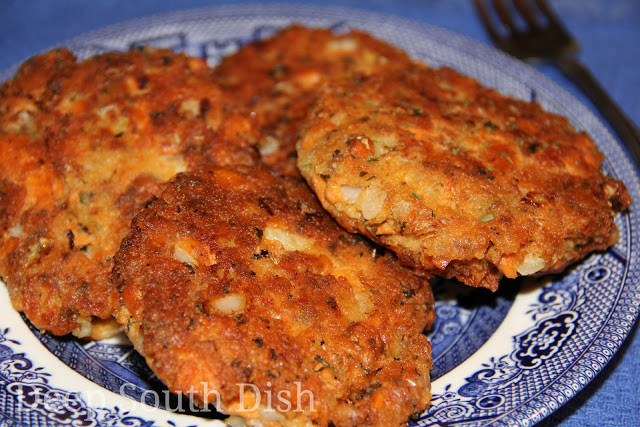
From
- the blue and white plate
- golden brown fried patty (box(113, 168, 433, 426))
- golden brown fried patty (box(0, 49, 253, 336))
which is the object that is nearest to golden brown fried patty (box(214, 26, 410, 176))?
golden brown fried patty (box(0, 49, 253, 336))

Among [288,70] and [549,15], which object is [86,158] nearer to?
[288,70]

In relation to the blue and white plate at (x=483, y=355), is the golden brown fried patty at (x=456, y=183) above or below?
above

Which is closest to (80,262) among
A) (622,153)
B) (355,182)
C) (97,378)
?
(97,378)

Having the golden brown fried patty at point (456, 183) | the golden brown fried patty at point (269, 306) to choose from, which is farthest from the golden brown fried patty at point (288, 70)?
the golden brown fried patty at point (269, 306)

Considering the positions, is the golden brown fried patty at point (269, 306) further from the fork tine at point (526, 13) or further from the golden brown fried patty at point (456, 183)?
the fork tine at point (526, 13)

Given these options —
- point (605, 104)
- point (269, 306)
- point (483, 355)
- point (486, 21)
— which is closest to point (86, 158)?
point (269, 306)

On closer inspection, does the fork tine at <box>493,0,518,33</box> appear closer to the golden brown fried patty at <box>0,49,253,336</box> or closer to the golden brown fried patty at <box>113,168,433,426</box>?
the golden brown fried patty at <box>0,49,253,336</box>

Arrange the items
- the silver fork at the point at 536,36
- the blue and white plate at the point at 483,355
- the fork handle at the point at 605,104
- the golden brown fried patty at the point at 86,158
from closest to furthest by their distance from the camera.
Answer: the blue and white plate at the point at 483,355 < the golden brown fried patty at the point at 86,158 < the fork handle at the point at 605,104 < the silver fork at the point at 536,36

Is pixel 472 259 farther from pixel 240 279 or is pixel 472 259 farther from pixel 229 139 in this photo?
pixel 229 139
